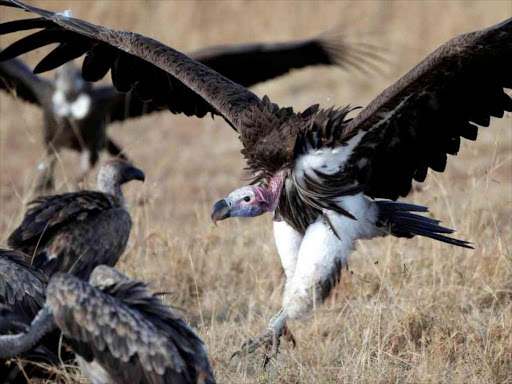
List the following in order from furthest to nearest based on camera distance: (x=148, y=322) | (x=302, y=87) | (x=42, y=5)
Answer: (x=302, y=87), (x=42, y=5), (x=148, y=322)

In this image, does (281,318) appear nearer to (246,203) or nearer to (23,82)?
(246,203)

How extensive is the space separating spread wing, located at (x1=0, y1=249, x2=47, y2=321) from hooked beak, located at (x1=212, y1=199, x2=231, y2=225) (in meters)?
0.89

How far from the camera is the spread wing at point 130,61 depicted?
5.74 metres

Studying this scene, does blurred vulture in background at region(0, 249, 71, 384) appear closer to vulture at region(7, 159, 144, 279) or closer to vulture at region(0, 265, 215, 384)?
vulture at region(0, 265, 215, 384)

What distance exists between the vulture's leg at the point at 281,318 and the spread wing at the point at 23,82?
167 inches

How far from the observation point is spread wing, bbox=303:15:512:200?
4.41m

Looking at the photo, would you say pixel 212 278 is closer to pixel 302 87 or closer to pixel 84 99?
pixel 84 99

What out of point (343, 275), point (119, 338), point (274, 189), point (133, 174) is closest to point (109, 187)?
point (133, 174)

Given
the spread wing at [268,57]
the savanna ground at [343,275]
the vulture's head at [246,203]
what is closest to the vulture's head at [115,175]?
the savanna ground at [343,275]

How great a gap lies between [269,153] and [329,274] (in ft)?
2.12

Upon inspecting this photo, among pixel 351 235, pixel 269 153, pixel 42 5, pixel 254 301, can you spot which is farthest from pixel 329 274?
pixel 42 5

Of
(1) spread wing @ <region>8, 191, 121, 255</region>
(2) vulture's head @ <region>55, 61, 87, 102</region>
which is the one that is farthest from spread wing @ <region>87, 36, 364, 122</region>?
(1) spread wing @ <region>8, 191, 121, 255</region>

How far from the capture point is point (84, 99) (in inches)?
367

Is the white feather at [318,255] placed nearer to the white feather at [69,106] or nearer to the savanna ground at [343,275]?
the savanna ground at [343,275]
